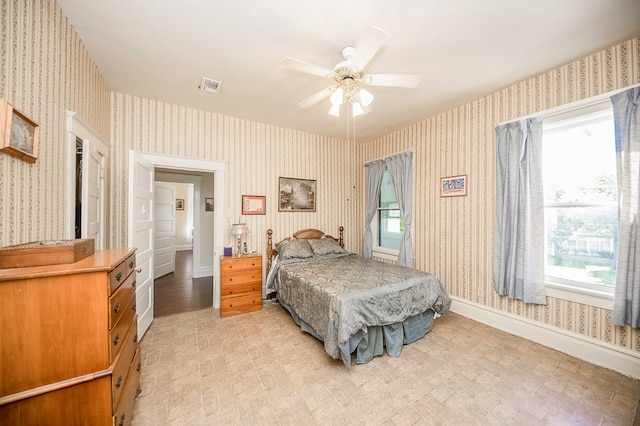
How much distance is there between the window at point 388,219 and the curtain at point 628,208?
2456mm

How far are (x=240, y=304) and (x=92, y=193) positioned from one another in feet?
6.85

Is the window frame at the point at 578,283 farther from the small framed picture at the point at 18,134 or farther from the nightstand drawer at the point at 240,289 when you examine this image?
the small framed picture at the point at 18,134

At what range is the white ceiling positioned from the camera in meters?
1.71

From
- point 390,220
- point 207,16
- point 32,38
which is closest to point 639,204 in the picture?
point 390,220

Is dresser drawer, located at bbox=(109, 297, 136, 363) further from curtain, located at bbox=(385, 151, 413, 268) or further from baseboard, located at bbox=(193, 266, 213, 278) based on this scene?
baseboard, located at bbox=(193, 266, 213, 278)

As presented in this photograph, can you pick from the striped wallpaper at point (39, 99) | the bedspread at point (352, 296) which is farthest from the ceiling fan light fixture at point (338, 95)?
the striped wallpaper at point (39, 99)

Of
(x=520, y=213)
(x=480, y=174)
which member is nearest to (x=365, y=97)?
(x=480, y=174)

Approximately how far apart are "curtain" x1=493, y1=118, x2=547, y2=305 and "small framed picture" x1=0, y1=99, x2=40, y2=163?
3954 mm

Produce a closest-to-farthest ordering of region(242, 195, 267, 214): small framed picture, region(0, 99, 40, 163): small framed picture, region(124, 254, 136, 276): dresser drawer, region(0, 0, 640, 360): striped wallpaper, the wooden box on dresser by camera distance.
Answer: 1. the wooden box on dresser
2. region(0, 99, 40, 163): small framed picture
3. region(0, 0, 640, 360): striped wallpaper
4. region(124, 254, 136, 276): dresser drawer
5. region(242, 195, 267, 214): small framed picture

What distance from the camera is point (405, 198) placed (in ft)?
12.9

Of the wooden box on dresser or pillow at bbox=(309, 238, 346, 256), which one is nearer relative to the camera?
the wooden box on dresser

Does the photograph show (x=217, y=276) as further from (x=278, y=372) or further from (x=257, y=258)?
(x=278, y=372)

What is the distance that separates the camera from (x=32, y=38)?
141 centimetres

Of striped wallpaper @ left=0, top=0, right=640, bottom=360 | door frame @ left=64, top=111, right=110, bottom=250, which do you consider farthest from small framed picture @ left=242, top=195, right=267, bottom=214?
door frame @ left=64, top=111, right=110, bottom=250
